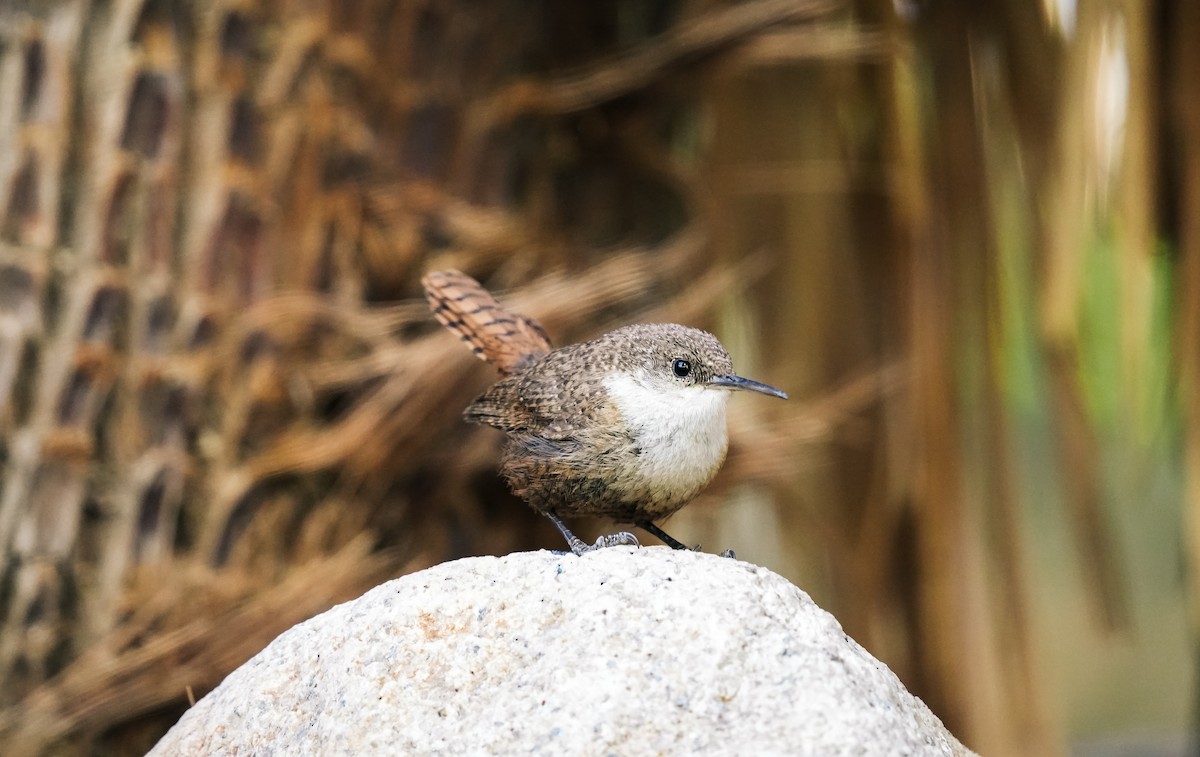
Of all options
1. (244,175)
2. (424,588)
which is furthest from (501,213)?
(424,588)

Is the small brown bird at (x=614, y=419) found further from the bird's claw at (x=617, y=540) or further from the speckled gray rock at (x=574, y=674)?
the speckled gray rock at (x=574, y=674)

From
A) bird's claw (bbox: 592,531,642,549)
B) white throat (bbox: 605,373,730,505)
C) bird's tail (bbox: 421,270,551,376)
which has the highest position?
bird's tail (bbox: 421,270,551,376)

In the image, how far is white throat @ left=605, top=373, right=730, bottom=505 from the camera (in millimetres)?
2820

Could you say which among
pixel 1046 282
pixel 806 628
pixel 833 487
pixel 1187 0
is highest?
pixel 1187 0

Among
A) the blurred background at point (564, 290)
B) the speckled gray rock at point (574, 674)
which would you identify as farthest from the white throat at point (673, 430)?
the blurred background at point (564, 290)

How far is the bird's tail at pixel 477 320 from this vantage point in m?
3.37

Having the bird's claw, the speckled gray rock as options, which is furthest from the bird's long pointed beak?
the speckled gray rock

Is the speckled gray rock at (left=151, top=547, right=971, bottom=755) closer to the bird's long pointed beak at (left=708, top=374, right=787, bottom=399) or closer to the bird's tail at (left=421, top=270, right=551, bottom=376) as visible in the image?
the bird's long pointed beak at (left=708, top=374, right=787, bottom=399)

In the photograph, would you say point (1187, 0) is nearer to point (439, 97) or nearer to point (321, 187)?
point (439, 97)

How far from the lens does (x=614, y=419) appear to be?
289cm

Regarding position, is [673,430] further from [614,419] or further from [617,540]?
[617,540]

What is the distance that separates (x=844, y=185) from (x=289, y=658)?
3.02m

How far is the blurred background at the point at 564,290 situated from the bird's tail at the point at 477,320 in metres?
0.40

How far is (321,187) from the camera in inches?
150
